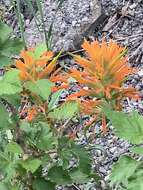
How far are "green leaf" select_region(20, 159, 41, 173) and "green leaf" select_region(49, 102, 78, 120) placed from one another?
0.13 metres

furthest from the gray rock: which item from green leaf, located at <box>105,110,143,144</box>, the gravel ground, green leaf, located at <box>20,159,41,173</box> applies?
green leaf, located at <box>105,110,143,144</box>

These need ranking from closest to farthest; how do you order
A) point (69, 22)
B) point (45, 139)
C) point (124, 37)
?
point (45, 139)
point (124, 37)
point (69, 22)

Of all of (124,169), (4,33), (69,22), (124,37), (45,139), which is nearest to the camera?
(124,169)

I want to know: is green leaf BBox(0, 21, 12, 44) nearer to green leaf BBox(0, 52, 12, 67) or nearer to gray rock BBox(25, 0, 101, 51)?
green leaf BBox(0, 52, 12, 67)

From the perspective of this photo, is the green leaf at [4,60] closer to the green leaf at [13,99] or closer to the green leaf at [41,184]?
the green leaf at [13,99]

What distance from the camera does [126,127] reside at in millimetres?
1380

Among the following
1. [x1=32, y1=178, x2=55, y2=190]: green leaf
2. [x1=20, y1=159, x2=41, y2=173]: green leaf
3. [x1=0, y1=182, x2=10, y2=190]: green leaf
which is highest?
[x1=20, y1=159, x2=41, y2=173]: green leaf

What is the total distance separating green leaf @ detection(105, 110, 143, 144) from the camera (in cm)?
137

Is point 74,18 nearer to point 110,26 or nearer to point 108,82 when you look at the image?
point 110,26

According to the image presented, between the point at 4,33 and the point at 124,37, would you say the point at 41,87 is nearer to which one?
the point at 4,33

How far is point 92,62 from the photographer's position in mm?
1567

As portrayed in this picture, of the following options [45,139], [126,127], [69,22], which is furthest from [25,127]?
[69,22]

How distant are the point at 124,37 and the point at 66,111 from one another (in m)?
1.93

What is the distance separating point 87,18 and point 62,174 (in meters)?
2.08
